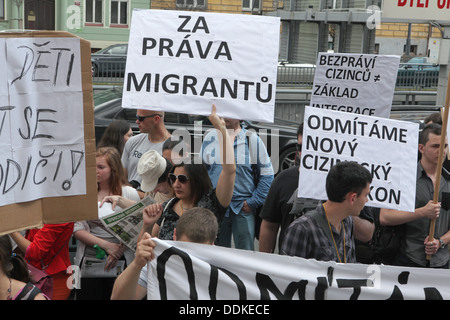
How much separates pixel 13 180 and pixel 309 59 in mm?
35627

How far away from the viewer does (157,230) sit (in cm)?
443

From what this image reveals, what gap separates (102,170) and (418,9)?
4249 millimetres

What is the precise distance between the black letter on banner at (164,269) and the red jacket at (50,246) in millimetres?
978

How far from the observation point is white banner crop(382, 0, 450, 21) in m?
7.51

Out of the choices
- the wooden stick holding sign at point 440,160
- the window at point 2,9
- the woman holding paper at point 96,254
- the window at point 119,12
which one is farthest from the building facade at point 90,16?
the wooden stick holding sign at point 440,160

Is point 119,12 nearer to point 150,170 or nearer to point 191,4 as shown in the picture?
point 191,4

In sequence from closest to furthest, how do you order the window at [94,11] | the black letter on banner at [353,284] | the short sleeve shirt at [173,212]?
the black letter on banner at [353,284]
the short sleeve shirt at [173,212]
the window at [94,11]

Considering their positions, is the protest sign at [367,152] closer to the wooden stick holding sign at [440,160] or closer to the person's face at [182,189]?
the wooden stick holding sign at [440,160]

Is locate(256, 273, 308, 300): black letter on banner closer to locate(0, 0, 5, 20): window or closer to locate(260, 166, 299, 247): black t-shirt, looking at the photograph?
locate(260, 166, 299, 247): black t-shirt

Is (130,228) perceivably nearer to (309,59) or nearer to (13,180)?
(13,180)

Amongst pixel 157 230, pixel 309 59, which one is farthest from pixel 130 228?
pixel 309 59

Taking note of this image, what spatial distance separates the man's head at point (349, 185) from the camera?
4129 mm

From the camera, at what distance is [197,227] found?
3.65 meters

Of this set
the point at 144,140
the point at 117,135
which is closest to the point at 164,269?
the point at 144,140
